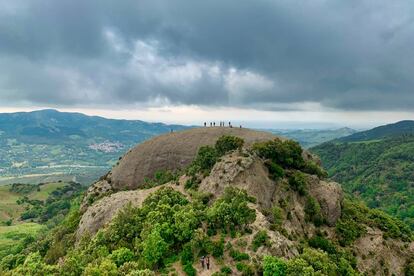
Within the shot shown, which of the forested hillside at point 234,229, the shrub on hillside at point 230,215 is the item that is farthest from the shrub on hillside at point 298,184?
the shrub on hillside at point 230,215

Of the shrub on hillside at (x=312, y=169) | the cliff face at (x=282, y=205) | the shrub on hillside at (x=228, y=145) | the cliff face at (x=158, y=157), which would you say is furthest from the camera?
the cliff face at (x=158, y=157)

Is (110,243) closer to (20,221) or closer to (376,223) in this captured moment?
(376,223)

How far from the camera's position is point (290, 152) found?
255 ft

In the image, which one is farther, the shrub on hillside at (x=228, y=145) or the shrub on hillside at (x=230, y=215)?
the shrub on hillside at (x=228, y=145)

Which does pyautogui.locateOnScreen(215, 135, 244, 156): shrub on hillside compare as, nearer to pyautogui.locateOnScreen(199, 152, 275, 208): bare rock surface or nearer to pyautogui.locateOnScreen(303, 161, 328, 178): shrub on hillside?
pyautogui.locateOnScreen(199, 152, 275, 208): bare rock surface

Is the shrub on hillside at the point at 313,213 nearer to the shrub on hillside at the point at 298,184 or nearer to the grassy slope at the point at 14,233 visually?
the shrub on hillside at the point at 298,184

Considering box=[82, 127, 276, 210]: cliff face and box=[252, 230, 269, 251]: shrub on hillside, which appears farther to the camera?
box=[82, 127, 276, 210]: cliff face

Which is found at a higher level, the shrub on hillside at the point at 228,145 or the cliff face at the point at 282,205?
the shrub on hillside at the point at 228,145

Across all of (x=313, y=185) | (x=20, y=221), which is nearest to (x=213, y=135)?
(x=313, y=185)

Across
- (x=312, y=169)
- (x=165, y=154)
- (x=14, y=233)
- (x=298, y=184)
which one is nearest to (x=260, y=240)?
(x=298, y=184)

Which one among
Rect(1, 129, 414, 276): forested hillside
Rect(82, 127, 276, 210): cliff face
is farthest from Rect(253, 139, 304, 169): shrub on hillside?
Rect(82, 127, 276, 210): cliff face

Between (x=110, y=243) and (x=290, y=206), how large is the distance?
31.4 meters

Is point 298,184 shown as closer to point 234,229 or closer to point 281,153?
point 281,153

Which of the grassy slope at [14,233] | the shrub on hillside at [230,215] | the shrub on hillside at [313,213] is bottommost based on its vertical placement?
the grassy slope at [14,233]
